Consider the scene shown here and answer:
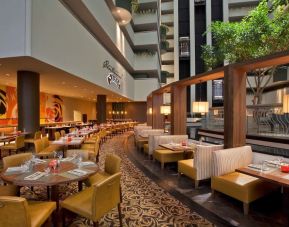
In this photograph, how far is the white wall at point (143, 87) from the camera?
1959 centimetres

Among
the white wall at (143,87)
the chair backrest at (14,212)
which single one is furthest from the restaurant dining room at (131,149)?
the white wall at (143,87)

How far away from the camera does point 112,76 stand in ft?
42.2

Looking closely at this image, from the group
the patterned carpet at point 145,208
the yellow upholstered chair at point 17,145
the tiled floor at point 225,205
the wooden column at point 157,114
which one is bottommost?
the patterned carpet at point 145,208

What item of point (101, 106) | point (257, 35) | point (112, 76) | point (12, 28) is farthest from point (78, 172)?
point (101, 106)

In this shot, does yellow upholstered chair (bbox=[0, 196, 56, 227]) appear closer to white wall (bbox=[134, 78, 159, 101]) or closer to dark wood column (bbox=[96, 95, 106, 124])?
dark wood column (bbox=[96, 95, 106, 124])

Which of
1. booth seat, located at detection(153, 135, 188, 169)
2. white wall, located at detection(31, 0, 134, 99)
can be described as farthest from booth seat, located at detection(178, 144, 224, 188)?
white wall, located at detection(31, 0, 134, 99)

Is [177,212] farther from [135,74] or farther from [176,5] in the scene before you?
[176,5]

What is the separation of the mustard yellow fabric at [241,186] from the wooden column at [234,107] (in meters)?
0.95

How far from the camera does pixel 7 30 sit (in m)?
5.32

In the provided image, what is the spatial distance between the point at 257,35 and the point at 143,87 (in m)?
10.9

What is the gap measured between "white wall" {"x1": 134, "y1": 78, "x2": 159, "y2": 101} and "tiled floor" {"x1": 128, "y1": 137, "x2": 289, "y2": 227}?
15.3m

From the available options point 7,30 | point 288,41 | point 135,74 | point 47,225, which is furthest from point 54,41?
point 135,74

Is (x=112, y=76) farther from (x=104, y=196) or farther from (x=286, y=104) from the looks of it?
(x=104, y=196)

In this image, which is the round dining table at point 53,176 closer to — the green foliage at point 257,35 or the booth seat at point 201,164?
the booth seat at point 201,164
